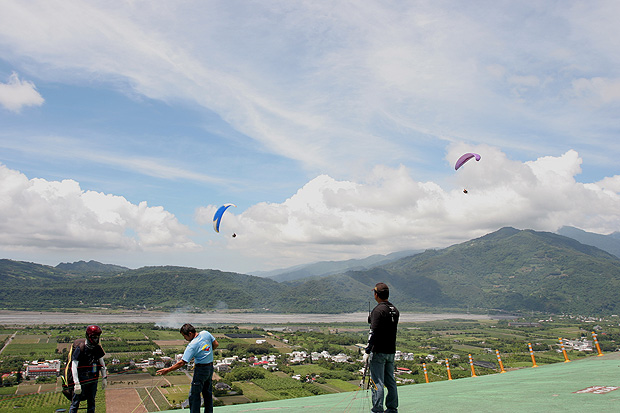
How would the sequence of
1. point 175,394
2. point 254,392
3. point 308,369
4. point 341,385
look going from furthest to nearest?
point 308,369 → point 341,385 → point 254,392 → point 175,394

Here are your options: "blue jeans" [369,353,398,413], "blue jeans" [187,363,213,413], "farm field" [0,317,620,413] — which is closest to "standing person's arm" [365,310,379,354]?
"blue jeans" [369,353,398,413]

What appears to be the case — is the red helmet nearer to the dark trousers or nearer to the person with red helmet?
the person with red helmet

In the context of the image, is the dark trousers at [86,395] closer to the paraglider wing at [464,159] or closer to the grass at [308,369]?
the paraglider wing at [464,159]

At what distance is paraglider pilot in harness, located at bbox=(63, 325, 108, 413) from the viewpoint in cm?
607

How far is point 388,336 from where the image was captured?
529cm

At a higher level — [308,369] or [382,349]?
[382,349]

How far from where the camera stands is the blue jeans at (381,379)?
17.6ft

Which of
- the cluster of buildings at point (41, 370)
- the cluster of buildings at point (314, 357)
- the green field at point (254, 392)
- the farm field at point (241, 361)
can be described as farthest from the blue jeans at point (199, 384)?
the cluster of buildings at point (314, 357)

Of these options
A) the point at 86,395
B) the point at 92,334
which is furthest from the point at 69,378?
the point at 92,334

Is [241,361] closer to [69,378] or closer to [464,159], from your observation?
[464,159]

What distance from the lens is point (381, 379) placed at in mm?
5371

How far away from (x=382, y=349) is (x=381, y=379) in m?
0.46

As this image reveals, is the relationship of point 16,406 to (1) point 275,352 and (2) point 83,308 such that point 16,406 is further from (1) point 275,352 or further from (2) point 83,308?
(2) point 83,308

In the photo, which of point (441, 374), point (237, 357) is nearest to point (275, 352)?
point (237, 357)
